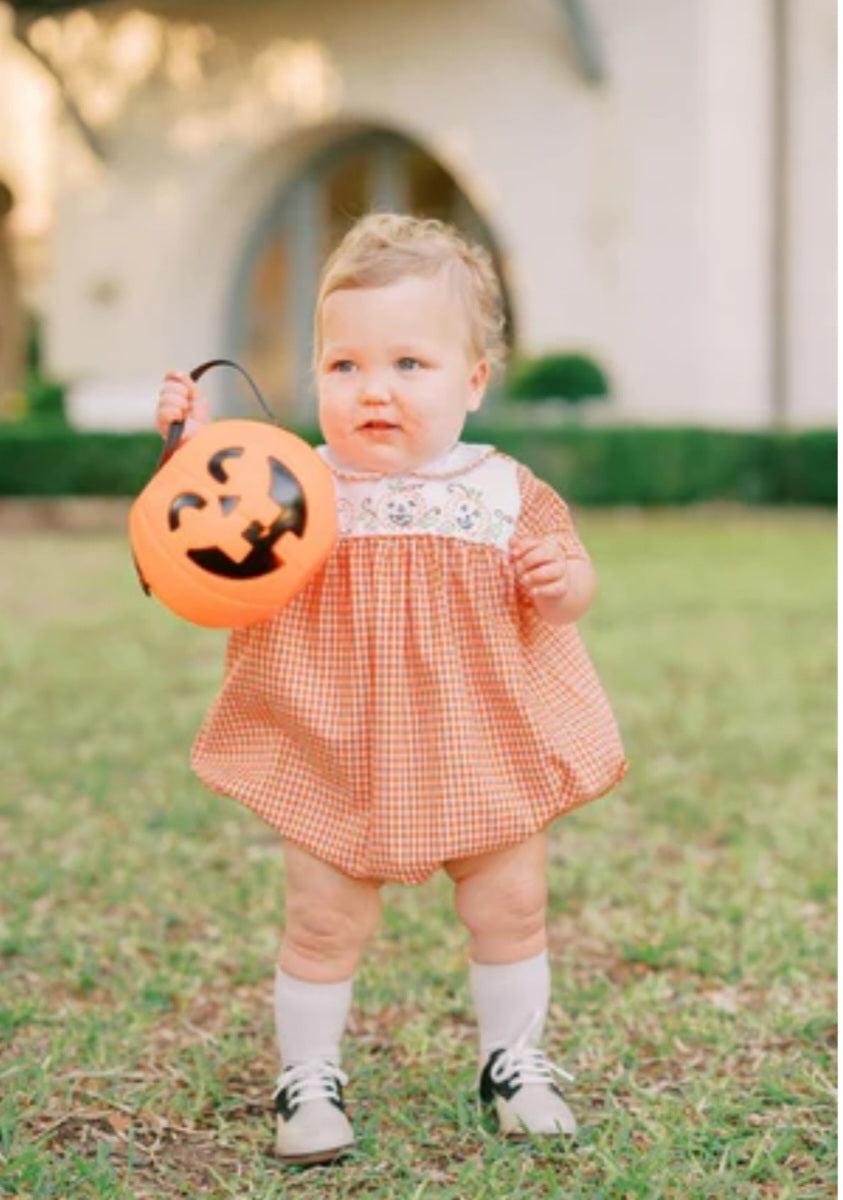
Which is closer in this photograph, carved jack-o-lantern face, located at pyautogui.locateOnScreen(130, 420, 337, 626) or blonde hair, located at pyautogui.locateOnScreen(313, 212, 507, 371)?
carved jack-o-lantern face, located at pyautogui.locateOnScreen(130, 420, 337, 626)

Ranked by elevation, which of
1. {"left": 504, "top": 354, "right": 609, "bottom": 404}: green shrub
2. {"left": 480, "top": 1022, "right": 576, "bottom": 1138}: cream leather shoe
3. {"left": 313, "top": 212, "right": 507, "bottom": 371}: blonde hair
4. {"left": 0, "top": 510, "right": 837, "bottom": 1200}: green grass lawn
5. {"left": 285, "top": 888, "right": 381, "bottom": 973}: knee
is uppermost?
{"left": 313, "top": 212, "right": 507, "bottom": 371}: blonde hair

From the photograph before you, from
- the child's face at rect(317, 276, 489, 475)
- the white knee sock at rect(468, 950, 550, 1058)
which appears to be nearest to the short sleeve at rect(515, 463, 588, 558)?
the child's face at rect(317, 276, 489, 475)

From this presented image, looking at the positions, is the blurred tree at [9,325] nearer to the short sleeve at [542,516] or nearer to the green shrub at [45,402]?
the green shrub at [45,402]

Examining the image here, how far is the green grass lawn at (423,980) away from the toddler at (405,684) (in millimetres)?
119

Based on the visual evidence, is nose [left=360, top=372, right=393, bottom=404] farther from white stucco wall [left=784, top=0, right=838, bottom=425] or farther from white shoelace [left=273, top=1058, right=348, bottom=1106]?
white stucco wall [left=784, top=0, right=838, bottom=425]

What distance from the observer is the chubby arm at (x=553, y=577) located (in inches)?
81.2

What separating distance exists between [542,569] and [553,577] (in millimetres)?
16

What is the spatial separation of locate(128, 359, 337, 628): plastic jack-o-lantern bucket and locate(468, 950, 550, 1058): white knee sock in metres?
0.57

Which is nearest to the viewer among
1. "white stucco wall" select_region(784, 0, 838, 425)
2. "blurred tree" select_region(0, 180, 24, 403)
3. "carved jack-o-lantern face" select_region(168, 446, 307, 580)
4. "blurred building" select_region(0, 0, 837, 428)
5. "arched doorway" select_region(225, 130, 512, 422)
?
"carved jack-o-lantern face" select_region(168, 446, 307, 580)

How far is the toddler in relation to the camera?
2.07 m

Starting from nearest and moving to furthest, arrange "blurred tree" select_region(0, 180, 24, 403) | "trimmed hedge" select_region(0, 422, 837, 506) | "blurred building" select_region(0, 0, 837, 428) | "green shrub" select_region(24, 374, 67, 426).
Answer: "trimmed hedge" select_region(0, 422, 837, 506), "blurred building" select_region(0, 0, 837, 428), "green shrub" select_region(24, 374, 67, 426), "blurred tree" select_region(0, 180, 24, 403)

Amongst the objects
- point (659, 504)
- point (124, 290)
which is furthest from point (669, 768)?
point (124, 290)

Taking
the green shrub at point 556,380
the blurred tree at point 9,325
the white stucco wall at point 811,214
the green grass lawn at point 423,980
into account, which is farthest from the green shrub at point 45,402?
the green grass lawn at point 423,980

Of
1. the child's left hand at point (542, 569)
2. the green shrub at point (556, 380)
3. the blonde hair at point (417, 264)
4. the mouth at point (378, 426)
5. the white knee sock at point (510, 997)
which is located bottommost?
the green shrub at point (556, 380)
